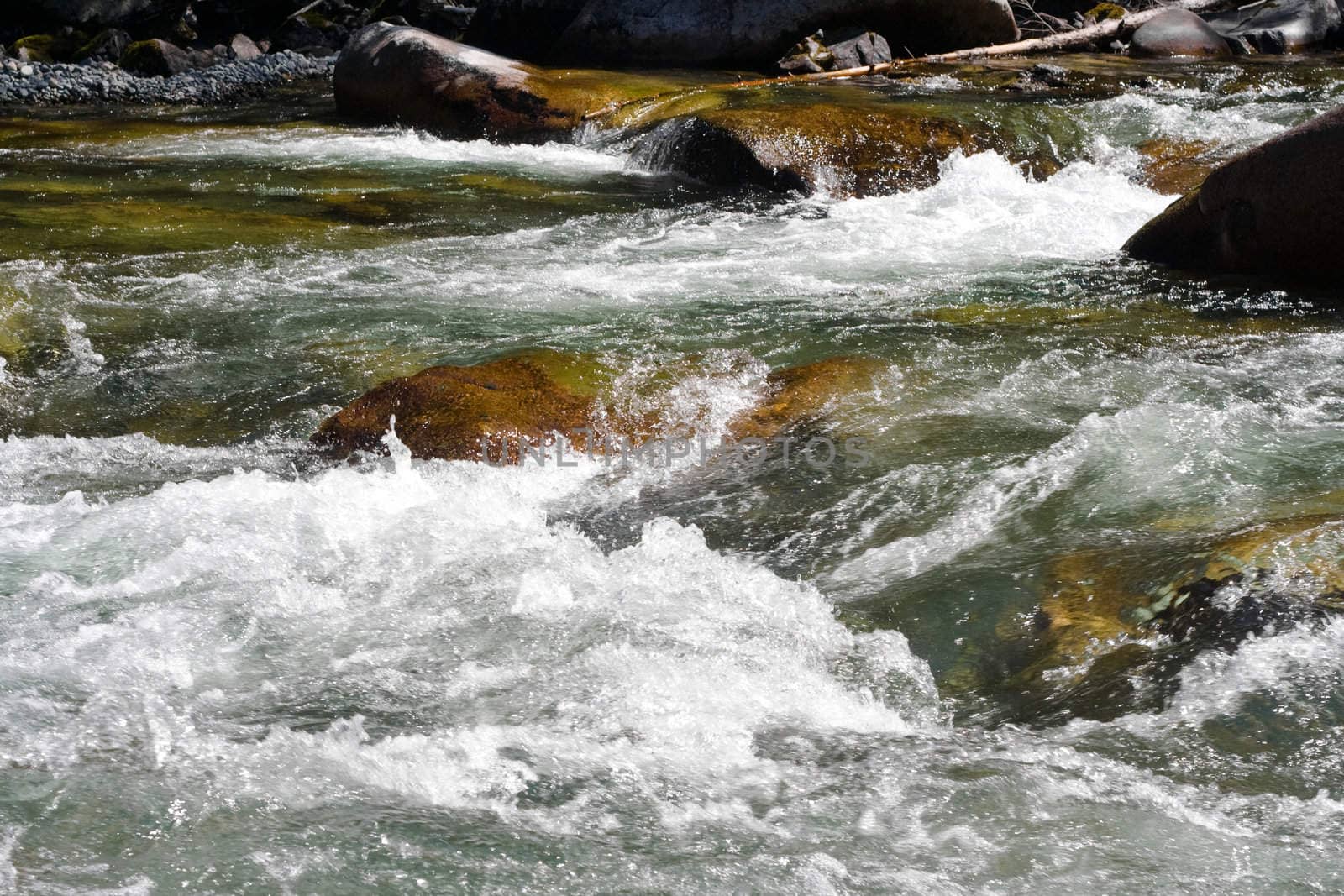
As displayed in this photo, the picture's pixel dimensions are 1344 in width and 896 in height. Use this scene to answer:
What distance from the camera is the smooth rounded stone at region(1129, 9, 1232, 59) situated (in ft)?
49.1

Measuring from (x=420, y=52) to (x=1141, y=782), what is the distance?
39.7 ft

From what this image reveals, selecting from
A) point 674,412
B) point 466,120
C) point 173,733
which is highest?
point 466,120

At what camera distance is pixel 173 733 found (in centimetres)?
296

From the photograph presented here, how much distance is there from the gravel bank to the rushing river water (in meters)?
9.37

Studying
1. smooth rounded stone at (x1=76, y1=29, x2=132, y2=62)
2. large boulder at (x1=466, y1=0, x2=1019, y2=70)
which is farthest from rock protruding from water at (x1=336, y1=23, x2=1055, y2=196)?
smooth rounded stone at (x1=76, y1=29, x2=132, y2=62)

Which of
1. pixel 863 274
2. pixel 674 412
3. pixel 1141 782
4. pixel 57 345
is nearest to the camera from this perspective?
pixel 1141 782

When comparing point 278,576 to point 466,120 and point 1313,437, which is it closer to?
point 1313,437

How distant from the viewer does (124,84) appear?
16.5 meters

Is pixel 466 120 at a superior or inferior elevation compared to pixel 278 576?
superior

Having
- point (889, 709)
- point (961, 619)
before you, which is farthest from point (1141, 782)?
point (961, 619)

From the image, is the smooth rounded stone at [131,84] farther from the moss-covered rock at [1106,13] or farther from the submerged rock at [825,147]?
the moss-covered rock at [1106,13]

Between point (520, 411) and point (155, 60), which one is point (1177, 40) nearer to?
point (520, 411)

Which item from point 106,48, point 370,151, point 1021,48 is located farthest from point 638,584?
point 106,48

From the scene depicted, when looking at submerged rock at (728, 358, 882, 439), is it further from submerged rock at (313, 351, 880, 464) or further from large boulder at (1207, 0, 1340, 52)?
large boulder at (1207, 0, 1340, 52)
